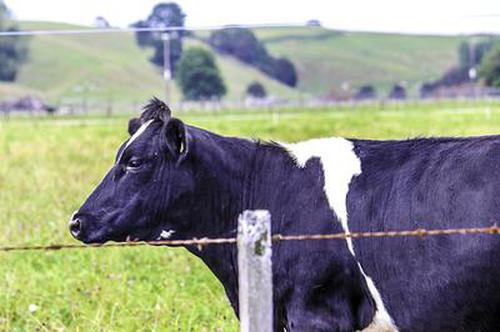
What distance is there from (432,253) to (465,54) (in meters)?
154

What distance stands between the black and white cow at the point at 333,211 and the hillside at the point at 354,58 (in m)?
139

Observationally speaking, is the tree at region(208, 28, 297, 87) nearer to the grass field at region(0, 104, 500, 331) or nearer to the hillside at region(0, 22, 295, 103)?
the hillside at region(0, 22, 295, 103)

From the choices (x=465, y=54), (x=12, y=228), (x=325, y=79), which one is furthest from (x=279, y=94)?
(x=12, y=228)

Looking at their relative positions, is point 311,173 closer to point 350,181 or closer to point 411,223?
point 350,181

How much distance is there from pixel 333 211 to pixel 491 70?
99360 millimetres

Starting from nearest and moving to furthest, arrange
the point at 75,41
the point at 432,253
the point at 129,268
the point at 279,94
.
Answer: the point at 432,253
the point at 129,268
the point at 279,94
the point at 75,41

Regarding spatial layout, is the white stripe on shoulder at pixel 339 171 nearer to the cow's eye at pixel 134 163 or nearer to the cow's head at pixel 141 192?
the cow's head at pixel 141 192

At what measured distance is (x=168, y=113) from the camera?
5508 mm

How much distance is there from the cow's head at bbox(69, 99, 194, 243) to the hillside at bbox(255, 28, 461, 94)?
5467 inches

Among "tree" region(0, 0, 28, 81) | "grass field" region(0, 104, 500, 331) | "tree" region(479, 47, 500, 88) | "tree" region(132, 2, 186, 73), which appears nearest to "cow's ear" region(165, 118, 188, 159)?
"grass field" region(0, 104, 500, 331)

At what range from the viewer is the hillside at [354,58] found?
156m

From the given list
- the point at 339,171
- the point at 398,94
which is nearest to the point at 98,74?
the point at 398,94

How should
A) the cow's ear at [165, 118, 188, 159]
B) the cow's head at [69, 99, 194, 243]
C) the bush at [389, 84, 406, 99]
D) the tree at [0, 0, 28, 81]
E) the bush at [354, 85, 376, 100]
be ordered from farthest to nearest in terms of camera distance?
the tree at [0, 0, 28, 81] < the bush at [389, 84, 406, 99] < the bush at [354, 85, 376, 100] < the cow's head at [69, 99, 194, 243] < the cow's ear at [165, 118, 188, 159]

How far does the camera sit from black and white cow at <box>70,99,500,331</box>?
4.75 meters
